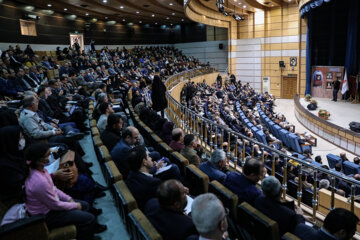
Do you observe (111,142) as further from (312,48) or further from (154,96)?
(312,48)

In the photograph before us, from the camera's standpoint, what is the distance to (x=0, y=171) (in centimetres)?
200

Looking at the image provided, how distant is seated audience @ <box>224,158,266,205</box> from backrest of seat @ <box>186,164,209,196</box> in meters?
0.21

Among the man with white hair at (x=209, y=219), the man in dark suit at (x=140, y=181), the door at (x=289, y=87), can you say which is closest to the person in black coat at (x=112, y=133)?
the man in dark suit at (x=140, y=181)

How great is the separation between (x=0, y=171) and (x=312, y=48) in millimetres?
15319

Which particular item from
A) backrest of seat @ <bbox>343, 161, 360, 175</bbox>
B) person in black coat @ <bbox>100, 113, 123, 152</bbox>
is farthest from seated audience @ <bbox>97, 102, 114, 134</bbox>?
backrest of seat @ <bbox>343, 161, 360, 175</bbox>

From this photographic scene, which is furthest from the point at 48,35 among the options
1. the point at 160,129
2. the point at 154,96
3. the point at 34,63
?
the point at 160,129

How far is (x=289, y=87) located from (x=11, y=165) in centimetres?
1613

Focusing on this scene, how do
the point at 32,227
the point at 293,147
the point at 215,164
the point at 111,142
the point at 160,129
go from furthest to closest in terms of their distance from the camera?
the point at 293,147
the point at 160,129
the point at 111,142
the point at 215,164
the point at 32,227

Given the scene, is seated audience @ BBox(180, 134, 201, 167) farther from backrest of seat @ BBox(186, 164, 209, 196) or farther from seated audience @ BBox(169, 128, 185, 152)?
backrest of seat @ BBox(186, 164, 209, 196)

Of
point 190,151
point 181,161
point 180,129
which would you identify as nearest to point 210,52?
point 180,129

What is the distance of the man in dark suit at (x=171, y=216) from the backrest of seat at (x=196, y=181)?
0.62 metres

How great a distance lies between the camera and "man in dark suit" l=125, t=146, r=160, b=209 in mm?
2160

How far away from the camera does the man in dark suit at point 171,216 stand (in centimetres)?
160

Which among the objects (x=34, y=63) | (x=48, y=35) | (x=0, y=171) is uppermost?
(x=48, y=35)
